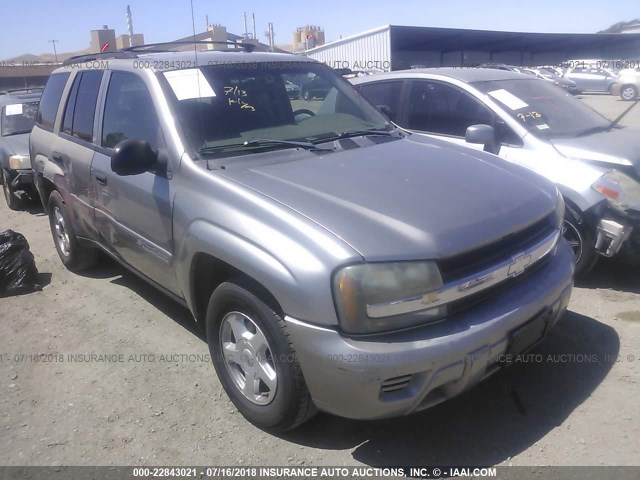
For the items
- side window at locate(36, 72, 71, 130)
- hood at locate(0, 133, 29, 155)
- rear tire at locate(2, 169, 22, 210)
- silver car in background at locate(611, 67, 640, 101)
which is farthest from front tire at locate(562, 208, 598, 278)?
silver car in background at locate(611, 67, 640, 101)

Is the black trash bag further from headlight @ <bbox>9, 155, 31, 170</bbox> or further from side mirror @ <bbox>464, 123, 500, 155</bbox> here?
side mirror @ <bbox>464, 123, 500, 155</bbox>

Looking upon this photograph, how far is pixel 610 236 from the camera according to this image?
4230 millimetres

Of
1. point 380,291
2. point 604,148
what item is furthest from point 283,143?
point 604,148

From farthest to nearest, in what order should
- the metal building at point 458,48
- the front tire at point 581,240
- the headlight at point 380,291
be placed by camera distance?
the metal building at point 458,48, the front tire at point 581,240, the headlight at point 380,291

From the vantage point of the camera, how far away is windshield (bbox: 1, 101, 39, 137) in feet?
29.6

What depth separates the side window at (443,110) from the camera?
5215mm

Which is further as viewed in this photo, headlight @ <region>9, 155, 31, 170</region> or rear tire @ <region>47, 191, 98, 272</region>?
headlight @ <region>9, 155, 31, 170</region>

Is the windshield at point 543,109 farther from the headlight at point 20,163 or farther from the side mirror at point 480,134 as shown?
the headlight at point 20,163

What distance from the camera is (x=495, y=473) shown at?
2.59 metres

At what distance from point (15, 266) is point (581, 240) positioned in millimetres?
4733

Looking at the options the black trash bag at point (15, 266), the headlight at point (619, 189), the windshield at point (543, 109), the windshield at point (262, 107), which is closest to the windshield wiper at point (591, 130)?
the windshield at point (543, 109)

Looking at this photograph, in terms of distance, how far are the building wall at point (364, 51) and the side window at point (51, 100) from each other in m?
26.3

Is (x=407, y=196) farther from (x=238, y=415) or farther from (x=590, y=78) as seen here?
(x=590, y=78)

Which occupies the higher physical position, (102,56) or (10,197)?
(102,56)
